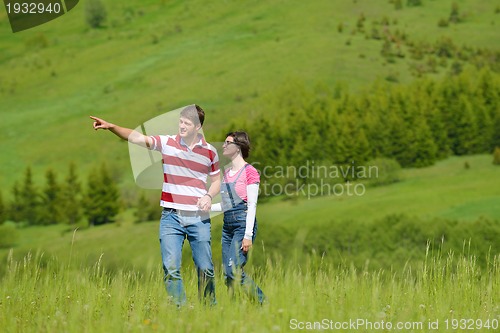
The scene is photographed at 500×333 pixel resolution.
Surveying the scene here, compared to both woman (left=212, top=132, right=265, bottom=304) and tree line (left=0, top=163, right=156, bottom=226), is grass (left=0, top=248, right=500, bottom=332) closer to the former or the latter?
woman (left=212, top=132, right=265, bottom=304)

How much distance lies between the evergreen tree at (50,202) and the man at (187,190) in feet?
396

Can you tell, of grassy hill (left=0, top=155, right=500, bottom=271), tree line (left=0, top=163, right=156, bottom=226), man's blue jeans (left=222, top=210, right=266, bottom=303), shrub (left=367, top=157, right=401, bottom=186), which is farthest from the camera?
tree line (left=0, top=163, right=156, bottom=226)

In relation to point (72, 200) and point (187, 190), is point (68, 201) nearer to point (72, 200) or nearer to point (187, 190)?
point (72, 200)

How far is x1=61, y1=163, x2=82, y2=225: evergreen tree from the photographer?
128 m

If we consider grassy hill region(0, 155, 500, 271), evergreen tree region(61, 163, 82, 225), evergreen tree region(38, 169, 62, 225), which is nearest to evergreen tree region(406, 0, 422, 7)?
grassy hill region(0, 155, 500, 271)

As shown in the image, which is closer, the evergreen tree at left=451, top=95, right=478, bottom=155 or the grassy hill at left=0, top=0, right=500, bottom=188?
the evergreen tree at left=451, top=95, right=478, bottom=155

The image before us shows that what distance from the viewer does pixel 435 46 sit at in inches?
6014

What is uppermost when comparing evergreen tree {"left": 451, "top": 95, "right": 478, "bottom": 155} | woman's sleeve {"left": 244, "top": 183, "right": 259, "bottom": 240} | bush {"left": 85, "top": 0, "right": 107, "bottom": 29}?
woman's sleeve {"left": 244, "top": 183, "right": 259, "bottom": 240}

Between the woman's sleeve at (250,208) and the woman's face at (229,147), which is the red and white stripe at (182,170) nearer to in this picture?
the woman's face at (229,147)

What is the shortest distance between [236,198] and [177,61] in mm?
155297

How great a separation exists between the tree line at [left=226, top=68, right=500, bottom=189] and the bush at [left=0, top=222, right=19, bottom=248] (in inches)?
1438

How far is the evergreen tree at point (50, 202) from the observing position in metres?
126

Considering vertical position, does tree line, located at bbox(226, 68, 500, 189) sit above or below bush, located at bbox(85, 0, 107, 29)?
below

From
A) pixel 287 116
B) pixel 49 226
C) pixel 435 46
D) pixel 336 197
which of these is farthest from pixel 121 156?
pixel 435 46
